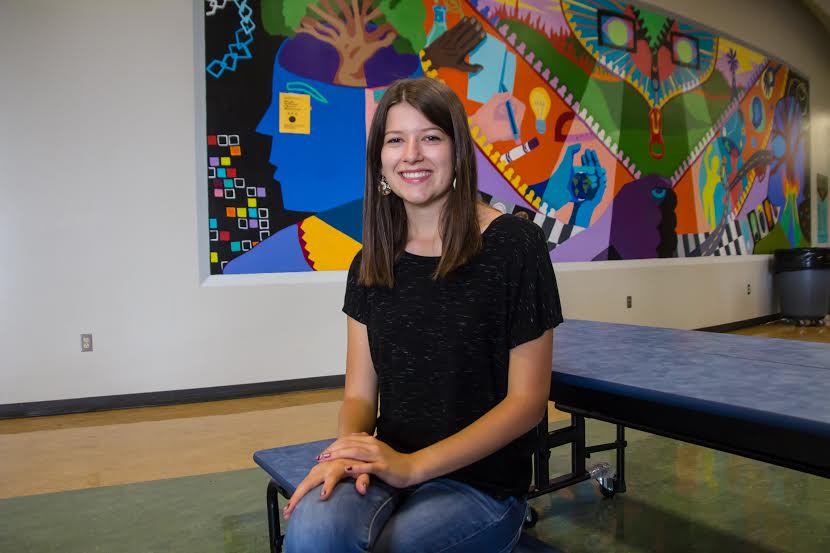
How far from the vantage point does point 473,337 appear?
120 cm

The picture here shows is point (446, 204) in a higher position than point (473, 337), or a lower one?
higher

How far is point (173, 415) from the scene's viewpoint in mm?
3730

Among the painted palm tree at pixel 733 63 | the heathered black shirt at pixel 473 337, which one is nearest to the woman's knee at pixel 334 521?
the heathered black shirt at pixel 473 337

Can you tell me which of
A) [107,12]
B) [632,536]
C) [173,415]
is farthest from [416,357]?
[107,12]

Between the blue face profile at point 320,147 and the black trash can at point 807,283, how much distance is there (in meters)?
5.00

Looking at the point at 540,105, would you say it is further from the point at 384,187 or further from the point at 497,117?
the point at 384,187

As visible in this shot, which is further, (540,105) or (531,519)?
(540,105)

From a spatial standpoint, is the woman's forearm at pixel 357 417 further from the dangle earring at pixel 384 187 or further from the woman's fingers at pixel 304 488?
the dangle earring at pixel 384 187

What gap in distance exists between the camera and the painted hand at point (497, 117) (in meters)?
5.05

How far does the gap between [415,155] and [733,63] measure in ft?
23.1

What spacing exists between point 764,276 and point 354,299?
288 inches

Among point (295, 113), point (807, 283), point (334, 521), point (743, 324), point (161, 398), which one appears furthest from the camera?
point (743, 324)

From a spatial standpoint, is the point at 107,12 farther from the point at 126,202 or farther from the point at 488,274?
the point at 488,274

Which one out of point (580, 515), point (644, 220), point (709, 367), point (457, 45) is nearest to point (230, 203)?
point (457, 45)
